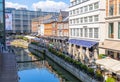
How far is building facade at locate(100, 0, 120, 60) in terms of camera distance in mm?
44200

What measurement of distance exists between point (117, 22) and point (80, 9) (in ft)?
96.7

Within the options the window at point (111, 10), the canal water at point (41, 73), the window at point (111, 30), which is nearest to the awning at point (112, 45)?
the window at point (111, 30)

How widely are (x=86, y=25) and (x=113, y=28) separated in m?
21.8

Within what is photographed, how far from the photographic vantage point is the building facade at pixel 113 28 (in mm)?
44200

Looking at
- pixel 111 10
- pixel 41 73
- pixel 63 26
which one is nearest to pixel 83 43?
pixel 41 73

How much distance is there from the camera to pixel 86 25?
222 feet

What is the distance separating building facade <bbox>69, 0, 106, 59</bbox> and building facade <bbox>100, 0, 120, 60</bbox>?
9470 mm

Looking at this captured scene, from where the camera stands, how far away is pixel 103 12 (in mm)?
58219

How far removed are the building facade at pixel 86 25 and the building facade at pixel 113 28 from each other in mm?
9470

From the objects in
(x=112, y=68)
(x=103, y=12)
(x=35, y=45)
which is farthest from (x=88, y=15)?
(x=35, y=45)

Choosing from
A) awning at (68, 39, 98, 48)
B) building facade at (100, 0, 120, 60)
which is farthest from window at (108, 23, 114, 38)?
awning at (68, 39, 98, 48)

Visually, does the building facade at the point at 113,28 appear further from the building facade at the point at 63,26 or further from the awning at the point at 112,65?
the building facade at the point at 63,26

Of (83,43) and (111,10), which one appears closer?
(111,10)

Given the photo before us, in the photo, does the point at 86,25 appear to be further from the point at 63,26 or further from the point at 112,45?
the point at 63,26
